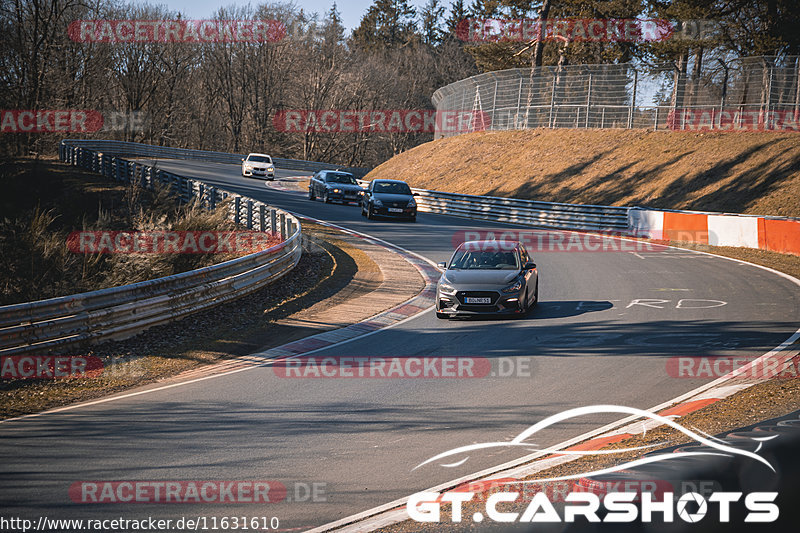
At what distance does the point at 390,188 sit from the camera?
104 ft

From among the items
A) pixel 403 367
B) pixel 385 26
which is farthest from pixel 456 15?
pixel 403 367

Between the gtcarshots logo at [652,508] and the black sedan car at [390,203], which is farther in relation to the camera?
the black sedan car at [390,203]

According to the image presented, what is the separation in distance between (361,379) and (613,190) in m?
29.7

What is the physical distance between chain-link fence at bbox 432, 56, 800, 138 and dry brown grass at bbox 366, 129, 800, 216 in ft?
2.63

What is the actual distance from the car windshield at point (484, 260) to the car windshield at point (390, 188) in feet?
54.0

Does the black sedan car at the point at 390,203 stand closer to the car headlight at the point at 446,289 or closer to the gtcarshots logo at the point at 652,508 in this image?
the car headlight at the point at 446,289

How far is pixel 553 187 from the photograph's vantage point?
3975cm

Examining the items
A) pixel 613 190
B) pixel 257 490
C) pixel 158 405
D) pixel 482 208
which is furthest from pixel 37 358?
pixel 613 190

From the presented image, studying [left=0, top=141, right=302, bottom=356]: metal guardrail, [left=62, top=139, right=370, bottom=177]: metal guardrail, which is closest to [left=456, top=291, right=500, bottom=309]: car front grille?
[left=0, top=141, right=302, bottom=356]: metal guardrail

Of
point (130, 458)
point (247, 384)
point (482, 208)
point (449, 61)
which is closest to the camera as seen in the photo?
point (130, 458)

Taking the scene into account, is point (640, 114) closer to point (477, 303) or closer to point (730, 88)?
point (730, 88)

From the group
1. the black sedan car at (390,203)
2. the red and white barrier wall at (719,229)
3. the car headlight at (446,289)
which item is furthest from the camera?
the black sedan car at (390,203)

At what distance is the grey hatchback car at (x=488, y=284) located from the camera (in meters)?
13.7

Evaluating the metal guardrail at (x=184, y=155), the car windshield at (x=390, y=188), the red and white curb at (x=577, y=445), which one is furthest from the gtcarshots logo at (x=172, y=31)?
the red and white curb at (x=577, y=445)
